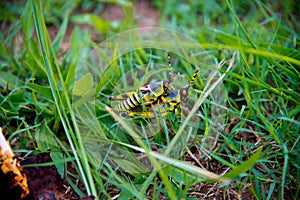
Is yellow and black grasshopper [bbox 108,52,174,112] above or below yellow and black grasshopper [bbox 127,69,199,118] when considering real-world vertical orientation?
above

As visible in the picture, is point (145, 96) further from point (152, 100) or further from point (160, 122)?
point (160, 122)

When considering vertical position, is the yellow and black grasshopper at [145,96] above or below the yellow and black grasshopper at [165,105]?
above

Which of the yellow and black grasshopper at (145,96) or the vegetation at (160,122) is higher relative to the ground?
the yellow and black grasshopper at (145,96)

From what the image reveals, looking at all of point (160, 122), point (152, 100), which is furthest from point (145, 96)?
point (160, 122)

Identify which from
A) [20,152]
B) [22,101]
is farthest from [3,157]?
[22,101]
